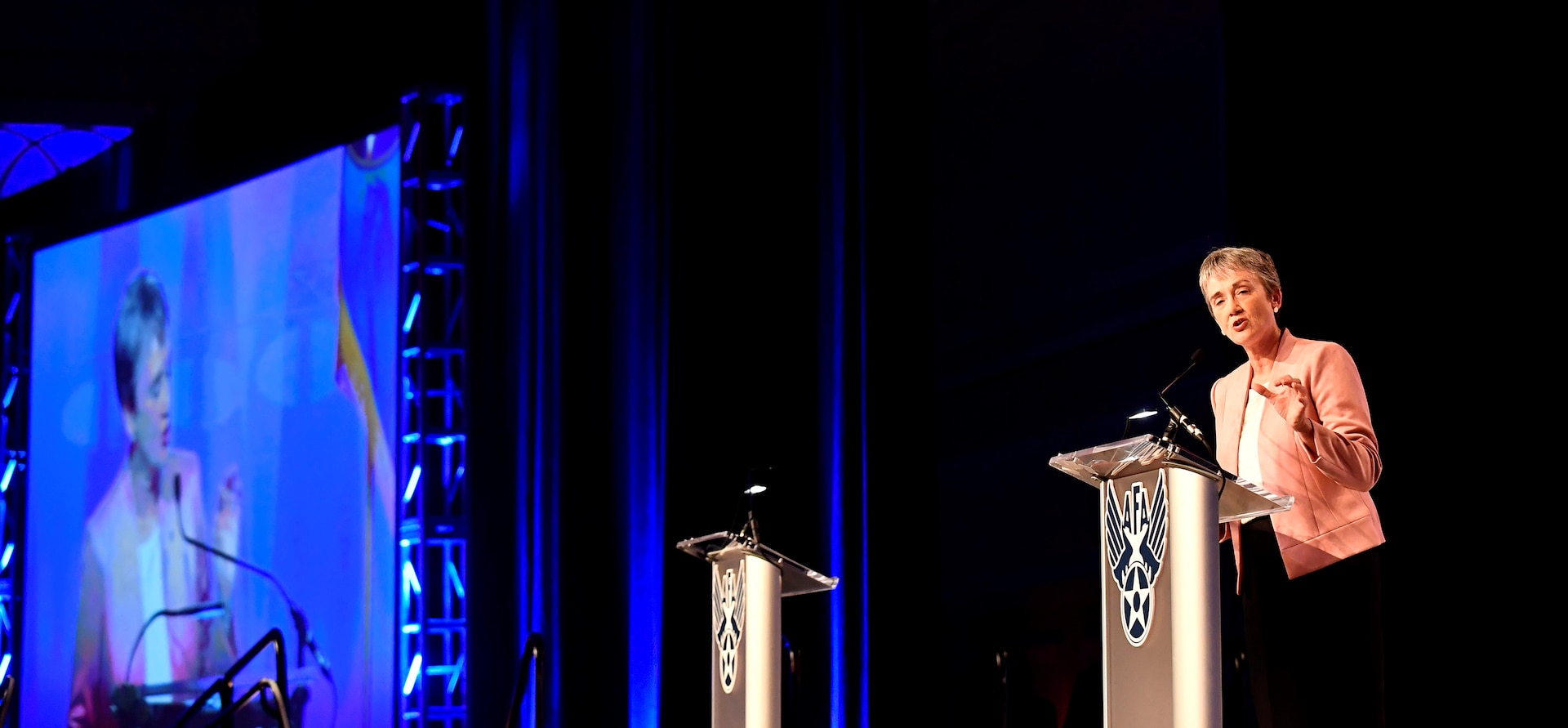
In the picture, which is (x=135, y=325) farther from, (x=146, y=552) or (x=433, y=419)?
(x=433, y=419)

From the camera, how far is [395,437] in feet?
20.2

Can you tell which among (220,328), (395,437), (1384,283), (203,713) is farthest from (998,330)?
(203,713)

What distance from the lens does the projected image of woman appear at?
7086mm

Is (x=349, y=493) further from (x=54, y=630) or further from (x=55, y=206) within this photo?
(x=55, y=206)

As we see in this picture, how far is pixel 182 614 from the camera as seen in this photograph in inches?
284

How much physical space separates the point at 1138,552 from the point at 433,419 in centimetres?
402

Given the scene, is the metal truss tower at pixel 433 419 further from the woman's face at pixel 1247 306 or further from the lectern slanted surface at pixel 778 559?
the woman's face at pixel 1247 306

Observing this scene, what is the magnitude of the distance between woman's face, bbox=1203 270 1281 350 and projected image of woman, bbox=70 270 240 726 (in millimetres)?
5169

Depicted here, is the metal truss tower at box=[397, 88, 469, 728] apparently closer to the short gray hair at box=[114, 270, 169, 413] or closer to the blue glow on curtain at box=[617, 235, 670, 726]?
the blue glow on curtain at box=[617, 235, 670, 726]

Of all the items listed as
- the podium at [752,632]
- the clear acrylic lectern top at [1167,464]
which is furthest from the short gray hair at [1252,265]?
the podium at [752,632]

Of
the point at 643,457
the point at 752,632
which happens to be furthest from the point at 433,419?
the point at 752,632

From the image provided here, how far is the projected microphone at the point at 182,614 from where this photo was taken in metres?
7.05

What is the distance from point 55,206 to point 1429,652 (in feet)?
26.5

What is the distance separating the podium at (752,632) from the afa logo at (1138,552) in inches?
42.7
